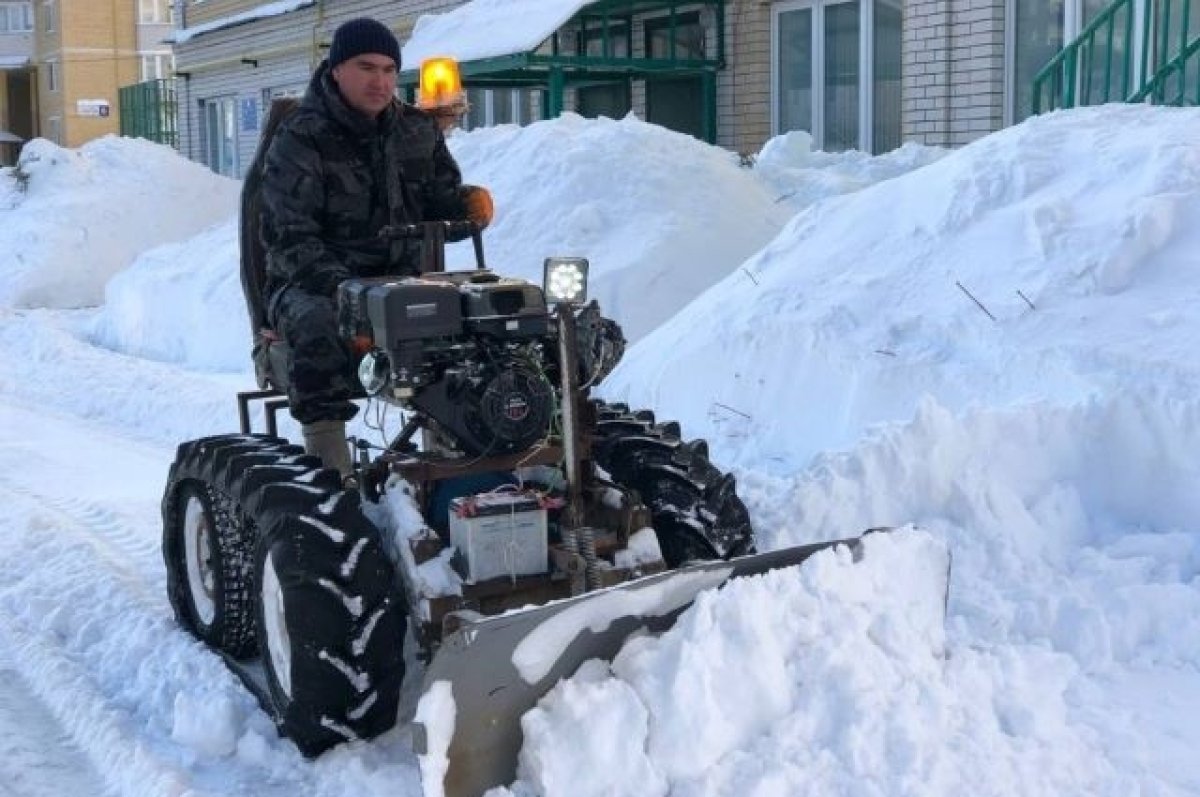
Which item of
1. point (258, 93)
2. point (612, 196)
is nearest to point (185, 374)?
point (612, 196)

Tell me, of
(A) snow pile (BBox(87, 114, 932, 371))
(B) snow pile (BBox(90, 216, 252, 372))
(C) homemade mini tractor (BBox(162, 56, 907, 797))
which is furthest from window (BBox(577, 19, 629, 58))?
(C) homemade mini tractor (BBox(162, 56, 907, 797))

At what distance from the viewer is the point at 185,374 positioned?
37.1 feet

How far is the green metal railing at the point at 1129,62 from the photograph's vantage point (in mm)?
9672

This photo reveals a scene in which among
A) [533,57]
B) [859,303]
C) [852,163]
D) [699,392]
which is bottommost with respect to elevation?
[699,392]

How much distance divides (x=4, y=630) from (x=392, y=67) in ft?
8.29

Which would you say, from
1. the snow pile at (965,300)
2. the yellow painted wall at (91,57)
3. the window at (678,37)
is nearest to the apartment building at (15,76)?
the yellow painted wall at (91,57)

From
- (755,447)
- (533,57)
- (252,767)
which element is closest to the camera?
(252,767)

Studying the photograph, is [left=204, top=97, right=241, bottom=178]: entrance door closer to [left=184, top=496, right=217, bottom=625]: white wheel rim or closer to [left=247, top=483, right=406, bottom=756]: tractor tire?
[left=184, top=496, right=217, bottom=625]: white wheel rim

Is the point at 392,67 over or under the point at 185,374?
over

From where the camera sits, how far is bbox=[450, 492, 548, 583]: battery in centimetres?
392

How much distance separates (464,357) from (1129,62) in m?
7.62

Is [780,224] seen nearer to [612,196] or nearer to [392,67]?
[612,196]

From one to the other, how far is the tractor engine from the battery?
155 millimetres

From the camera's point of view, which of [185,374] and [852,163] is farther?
[852,163]
